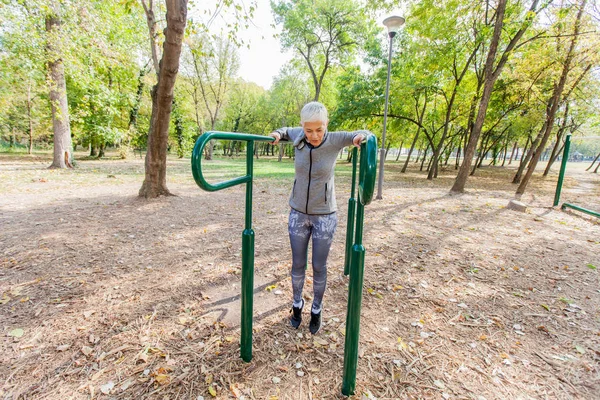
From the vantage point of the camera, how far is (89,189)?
7.43 metres

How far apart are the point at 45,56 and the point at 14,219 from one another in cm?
813

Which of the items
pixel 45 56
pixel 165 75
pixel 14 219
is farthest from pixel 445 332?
pixel 45 56

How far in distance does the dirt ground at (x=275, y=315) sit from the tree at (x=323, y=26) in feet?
49.0

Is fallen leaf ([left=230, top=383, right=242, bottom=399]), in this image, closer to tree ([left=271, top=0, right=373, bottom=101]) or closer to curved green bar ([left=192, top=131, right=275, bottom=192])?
curved green bar ([left=192, top=131, right=275, bottom=192])

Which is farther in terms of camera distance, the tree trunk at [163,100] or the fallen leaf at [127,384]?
the tree trunk at [163,100]

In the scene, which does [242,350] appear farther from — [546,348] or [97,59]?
[97,59]

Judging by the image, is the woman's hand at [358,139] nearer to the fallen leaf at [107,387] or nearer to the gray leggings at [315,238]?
the gray leggings at [315,238]

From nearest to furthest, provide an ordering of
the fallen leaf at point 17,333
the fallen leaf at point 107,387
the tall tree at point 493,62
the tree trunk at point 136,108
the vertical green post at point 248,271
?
the fallen leaf at point 107,387
the vertical green post at point 248,271
the fallen leaf at point 17,333
the tall tree at point 493,62
the tree trunk at point 136,108

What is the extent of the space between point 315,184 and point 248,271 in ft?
2.54

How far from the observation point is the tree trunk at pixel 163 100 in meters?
4.84

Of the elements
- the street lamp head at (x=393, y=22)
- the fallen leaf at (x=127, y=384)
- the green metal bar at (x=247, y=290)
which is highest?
the street lamp head at (x=393, y=22)

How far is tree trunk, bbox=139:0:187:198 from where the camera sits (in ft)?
15.9

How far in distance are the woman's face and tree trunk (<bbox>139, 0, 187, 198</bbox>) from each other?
4639 mm

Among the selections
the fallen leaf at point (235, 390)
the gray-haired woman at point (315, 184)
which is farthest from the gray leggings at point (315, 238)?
the fallen leaf at point (235, 390)
